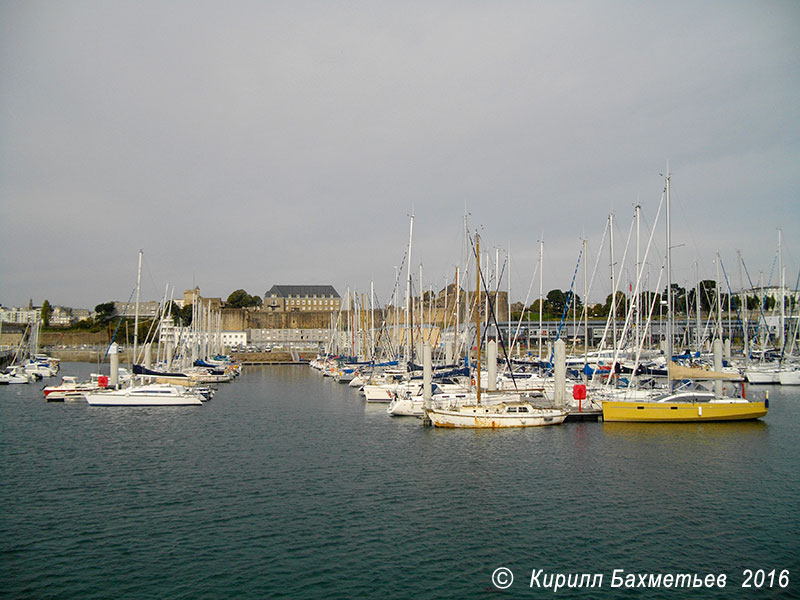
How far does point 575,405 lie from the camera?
31.3m

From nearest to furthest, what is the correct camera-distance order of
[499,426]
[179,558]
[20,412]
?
[179,558], [499,426], [20,412]

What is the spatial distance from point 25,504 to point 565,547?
14.0m

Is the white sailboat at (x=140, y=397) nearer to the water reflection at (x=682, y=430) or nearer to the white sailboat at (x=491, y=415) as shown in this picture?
the white sailboat at (x=491, y=415)

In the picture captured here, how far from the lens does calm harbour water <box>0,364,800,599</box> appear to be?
12352mm

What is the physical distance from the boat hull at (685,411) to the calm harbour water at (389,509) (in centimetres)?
50

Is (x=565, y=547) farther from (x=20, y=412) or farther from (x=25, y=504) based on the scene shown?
(x=20, y=412)

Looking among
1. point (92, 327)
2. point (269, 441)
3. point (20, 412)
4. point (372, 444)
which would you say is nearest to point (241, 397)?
point (20, 412)

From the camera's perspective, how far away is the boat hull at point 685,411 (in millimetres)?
27719

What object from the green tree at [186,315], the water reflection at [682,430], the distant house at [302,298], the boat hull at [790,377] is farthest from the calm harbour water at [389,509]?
the distant house at [302,298]

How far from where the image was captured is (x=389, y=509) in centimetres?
1634

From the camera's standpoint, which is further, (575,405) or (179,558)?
(575,405)

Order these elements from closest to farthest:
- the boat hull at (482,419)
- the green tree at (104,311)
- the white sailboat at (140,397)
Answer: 1. the boat hull at (482,419)
2. the white sailboat at (140,397)
3. the green tree at (104,311)

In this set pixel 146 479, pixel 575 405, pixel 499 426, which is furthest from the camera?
pixel 575 405

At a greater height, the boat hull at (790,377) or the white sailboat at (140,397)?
the boat hull at (790,377)
